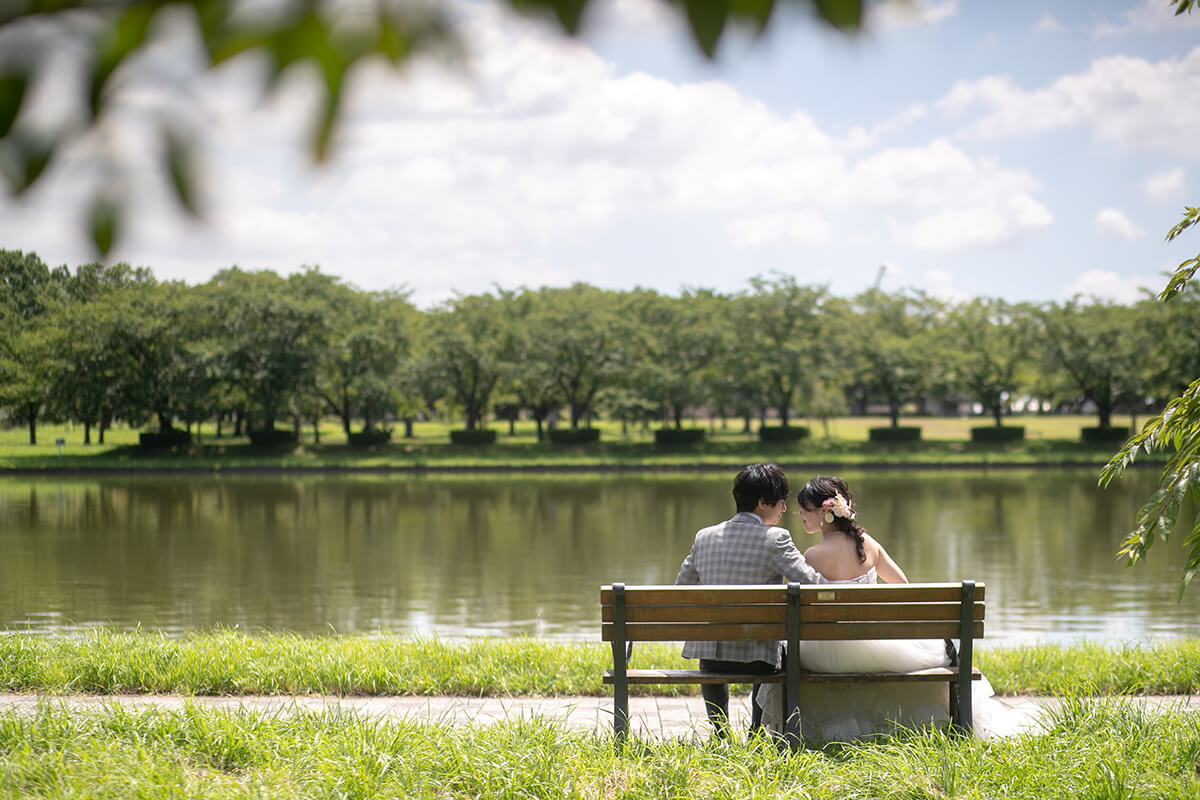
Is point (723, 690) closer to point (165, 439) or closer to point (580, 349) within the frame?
point (165, 439)

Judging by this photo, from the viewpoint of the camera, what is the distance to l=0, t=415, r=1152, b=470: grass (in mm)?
39406

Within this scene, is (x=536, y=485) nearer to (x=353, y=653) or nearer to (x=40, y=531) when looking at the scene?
(x=40, y=531)

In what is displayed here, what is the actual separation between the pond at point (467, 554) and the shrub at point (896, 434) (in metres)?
15.8

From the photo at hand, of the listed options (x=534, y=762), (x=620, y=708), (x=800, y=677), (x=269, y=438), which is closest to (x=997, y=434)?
(x=269, y=438)

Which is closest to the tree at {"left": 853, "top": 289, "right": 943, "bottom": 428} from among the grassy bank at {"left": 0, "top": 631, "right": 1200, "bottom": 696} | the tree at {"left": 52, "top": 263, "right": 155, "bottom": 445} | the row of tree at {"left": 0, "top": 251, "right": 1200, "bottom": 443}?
the row of tree at {"left": 0, "top": 251, "right": 1200, "bottom": 443}

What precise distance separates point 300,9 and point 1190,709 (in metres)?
6.36

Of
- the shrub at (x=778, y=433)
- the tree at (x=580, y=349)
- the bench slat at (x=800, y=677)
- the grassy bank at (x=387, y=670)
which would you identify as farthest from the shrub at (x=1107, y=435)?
the bench slat at (x=800, y=677)

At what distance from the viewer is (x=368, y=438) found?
4641 centimetres

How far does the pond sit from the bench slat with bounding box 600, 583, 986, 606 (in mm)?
3818

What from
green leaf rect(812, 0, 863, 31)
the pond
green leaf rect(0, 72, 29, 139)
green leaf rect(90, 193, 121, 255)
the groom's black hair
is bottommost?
the pond

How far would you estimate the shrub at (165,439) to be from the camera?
44062 mm

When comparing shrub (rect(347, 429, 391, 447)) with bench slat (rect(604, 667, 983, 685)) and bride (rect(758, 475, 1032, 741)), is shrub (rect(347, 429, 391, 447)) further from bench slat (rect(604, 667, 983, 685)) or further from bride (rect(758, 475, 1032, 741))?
bench slat (rect(604, 667, 983, 685))

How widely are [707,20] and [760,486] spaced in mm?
4477

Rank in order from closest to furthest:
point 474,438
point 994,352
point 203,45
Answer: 1. point 203,45
2. point 474,438
3. point 994,352
